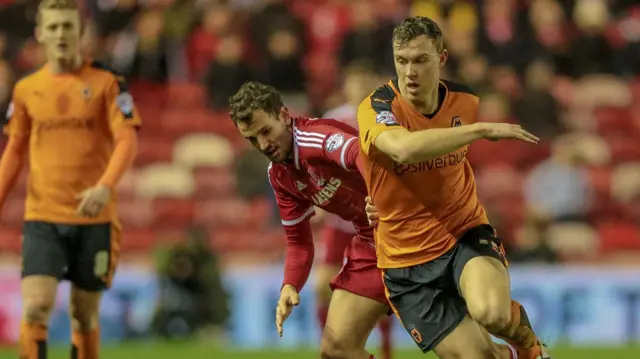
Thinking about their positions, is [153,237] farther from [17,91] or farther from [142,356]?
[17,91]

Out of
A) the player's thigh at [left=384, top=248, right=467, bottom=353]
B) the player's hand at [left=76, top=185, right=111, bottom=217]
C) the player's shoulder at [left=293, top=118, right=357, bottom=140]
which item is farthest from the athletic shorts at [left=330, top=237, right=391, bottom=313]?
the player's hand at [left=76, top=185, right=111, bottom=217]

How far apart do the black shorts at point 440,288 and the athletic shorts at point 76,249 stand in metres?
2.49

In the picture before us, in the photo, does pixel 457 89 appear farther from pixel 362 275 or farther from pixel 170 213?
pixel 170 213

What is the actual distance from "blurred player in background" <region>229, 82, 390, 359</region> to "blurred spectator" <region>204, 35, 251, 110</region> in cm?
879

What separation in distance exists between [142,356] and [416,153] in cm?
667

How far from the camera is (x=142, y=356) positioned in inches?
453

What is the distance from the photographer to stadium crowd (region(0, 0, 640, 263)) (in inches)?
571

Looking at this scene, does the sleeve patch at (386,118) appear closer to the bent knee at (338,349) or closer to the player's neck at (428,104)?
the player's neck at (428,104)

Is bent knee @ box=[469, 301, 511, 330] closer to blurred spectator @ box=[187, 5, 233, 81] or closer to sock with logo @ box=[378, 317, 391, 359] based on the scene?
sock with logo @ box=[378, 317, 391, 359]

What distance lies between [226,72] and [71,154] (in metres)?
7.78

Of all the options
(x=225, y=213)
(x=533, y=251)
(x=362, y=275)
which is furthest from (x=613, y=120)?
(x=362, y=275)

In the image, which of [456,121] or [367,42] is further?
[367,42]

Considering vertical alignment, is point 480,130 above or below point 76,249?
above

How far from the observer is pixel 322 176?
6527 millimetres
